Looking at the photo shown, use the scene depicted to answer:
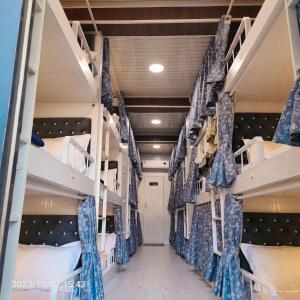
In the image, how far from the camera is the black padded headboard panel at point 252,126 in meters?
2.84

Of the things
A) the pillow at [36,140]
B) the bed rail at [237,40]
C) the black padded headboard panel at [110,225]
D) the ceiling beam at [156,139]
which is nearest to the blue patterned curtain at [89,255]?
the pillow at [36,140]

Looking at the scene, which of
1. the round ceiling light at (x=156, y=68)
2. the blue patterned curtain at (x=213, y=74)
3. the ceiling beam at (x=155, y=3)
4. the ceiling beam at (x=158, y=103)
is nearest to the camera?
the blue patterned curtain at (x=213, y=74)

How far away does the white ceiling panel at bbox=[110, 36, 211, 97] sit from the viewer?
3535mm

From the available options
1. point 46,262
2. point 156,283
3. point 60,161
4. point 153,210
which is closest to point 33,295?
point 46,262

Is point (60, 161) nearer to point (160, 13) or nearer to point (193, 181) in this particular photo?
point (160, 13)

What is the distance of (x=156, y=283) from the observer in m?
3.43

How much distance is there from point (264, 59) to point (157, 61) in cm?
207

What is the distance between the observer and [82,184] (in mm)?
2314

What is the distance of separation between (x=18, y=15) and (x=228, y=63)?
246 cm

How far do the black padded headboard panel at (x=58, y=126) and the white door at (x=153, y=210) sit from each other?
5962 millimetres

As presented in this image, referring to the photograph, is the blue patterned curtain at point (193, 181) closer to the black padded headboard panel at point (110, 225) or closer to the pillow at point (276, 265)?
the black padded headboard panel at point (110, 225)

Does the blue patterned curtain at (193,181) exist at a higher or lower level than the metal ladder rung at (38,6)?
lower

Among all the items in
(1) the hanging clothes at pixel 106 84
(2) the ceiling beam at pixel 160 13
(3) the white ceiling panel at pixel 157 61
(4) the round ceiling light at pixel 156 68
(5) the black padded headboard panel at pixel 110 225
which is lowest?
(5) the black padded headboard panel at pixel 110 225

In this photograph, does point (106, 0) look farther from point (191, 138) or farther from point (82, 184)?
point (191, 138)
